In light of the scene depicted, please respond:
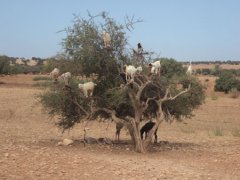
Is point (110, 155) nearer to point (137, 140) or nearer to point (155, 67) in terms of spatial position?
point (137, 140)

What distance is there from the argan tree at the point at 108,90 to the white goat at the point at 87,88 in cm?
33

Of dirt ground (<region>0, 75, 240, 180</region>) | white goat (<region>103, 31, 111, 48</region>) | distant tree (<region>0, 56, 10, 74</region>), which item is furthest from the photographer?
distant tree (<region>0, 56, 10, 74</region>)

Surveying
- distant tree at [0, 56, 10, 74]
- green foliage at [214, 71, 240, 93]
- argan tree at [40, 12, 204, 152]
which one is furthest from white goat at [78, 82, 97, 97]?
distant tree at [0, 56, 10, 74]

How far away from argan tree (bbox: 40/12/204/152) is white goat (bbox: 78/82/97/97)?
1.10 ft

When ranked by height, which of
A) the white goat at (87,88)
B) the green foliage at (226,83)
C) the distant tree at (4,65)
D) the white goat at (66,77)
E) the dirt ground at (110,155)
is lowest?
the dirt ground at (110,155)

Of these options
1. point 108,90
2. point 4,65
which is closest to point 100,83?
point 108,90

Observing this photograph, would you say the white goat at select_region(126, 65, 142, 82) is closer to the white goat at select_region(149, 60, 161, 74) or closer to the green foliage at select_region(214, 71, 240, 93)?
the white goat at select_region(149, 60, 161, 74)

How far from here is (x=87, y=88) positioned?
623 inches

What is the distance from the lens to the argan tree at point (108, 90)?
16.1 m

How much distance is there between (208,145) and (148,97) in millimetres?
3942

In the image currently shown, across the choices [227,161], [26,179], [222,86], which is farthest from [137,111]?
[222,86]

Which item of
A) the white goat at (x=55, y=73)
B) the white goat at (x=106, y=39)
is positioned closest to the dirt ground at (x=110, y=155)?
the white goat at (x=55, y=73)

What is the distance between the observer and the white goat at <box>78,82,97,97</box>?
620 inches

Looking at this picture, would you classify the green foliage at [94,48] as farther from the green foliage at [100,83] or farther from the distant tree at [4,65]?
the distant tree at [4,65]
